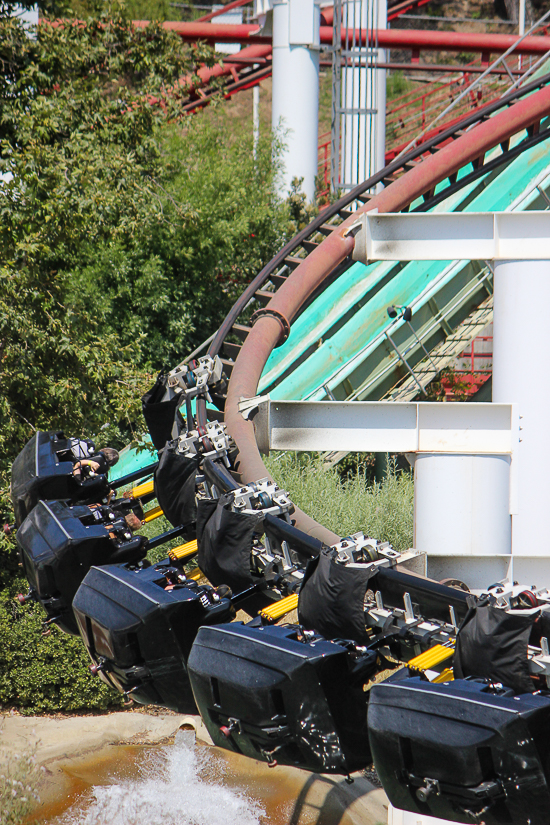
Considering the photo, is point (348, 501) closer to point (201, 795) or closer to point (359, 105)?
point (201, 795)

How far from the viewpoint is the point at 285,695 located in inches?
102

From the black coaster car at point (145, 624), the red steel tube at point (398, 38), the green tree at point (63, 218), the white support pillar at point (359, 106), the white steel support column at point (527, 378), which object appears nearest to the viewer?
the black coaster car at point (145, 624)

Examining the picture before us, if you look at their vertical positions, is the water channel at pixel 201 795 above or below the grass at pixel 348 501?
below

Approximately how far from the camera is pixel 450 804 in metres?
2.35

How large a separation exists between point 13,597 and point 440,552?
441 centimetres

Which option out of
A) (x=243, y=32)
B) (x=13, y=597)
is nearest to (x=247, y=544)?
(x=13, y=597)

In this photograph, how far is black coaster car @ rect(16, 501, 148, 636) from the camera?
150 inches

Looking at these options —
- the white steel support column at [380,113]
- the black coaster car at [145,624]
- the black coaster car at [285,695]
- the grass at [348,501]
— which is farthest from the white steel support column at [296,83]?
the black coaster car at [285,695]

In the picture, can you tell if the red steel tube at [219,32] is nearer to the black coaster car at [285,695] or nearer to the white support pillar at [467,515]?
the white support pillar at [467,515]

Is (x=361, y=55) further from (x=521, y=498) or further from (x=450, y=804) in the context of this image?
(x=450, y=804)

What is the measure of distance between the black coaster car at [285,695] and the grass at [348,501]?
5.16 meters

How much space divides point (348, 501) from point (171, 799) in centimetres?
326

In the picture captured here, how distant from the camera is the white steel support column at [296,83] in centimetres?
1275

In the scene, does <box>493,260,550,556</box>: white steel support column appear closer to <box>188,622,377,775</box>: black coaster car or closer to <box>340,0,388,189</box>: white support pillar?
<box>188,622,377,775</box>: black coaster car
